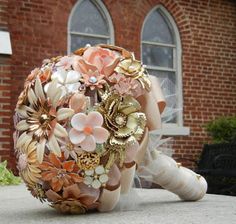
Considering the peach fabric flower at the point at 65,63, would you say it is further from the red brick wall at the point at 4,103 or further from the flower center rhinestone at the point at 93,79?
the red brick wall at the point at 4,103

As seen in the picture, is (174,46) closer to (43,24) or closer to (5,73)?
(43,24)

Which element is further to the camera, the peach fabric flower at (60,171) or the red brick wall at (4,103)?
the red brick wall at (4,103)

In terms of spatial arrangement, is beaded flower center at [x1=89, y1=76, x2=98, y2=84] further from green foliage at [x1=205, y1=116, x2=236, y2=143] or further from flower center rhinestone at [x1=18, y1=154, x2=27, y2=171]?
green foliage at [x1=205, y1=116, x2=236, y2=143]

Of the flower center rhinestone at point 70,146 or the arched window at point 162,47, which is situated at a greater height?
the arched window at point 162,47

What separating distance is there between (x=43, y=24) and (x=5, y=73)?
155cm

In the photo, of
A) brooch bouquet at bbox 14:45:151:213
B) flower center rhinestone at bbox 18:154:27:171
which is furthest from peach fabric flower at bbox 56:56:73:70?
flower center rhinestone at bbox 18:154:27:171

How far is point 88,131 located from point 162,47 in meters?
7.51

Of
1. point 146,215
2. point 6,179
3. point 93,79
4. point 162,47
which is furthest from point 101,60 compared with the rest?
point 162,47

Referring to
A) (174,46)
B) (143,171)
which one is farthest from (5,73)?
(143,171)

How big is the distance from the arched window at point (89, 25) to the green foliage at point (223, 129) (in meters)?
2.19

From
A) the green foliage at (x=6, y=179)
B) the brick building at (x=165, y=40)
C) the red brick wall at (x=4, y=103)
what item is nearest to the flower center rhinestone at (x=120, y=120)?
the green foliage at (x=6, y=179)

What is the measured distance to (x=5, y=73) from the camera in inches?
287

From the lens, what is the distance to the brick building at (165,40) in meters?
8.45

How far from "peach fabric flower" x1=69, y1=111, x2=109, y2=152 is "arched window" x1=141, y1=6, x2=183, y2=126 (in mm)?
7093
